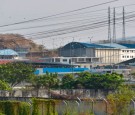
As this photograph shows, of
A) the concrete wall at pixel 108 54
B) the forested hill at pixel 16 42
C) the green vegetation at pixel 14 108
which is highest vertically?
the forested hill at pixel 16 42

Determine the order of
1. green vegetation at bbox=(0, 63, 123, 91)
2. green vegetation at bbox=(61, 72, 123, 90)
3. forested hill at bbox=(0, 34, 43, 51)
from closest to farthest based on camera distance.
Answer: green vegetation at bbox=(61, 72, 123, 90)
green vegetation at bbox=(0, 63, 123, 91)
forested hill at bbox=(0, 34, 43, 51)

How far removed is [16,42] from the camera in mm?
158250

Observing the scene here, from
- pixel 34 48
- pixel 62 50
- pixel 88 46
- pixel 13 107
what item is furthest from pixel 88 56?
pixel 13 107

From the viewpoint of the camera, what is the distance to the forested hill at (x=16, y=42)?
14700 cm

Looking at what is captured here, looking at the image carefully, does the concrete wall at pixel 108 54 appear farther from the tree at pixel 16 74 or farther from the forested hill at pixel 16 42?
the tree at pixel 16 74

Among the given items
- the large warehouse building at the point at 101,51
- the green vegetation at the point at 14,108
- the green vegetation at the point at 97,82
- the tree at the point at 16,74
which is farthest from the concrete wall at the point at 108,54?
the green vegetation at the point at 14,108

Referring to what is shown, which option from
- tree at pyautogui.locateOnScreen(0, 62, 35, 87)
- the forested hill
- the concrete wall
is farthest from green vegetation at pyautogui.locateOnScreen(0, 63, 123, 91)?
the forested hill

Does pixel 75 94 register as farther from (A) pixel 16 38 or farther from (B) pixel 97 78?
(A) pixel 16 38

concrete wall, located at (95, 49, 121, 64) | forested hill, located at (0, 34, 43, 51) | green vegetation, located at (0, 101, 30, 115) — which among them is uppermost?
forested hill, located at (0, 34, 43, 51)

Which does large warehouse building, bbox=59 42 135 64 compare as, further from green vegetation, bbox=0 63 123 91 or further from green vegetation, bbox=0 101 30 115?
green vegetation, bbox=0 101 30 115

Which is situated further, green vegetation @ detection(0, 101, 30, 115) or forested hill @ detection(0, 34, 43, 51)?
forested hill @ detection(0, 34, 43, 51)

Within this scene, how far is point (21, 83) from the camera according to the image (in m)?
52.8

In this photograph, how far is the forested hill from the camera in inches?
5787

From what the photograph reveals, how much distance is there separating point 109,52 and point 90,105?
8246cm
